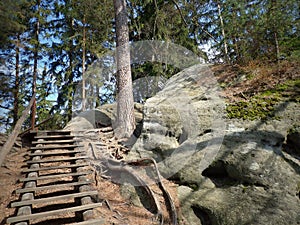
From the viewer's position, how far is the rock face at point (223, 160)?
3.16 m

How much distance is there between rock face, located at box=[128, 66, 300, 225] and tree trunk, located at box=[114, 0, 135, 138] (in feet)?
3.09

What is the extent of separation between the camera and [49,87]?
14.9 m

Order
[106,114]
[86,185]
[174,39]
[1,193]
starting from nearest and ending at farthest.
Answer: [86,185]
[1,193]
[106,114]
[174,39]

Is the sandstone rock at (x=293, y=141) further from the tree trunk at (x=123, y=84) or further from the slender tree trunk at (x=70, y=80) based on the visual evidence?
the slender tree trunk at (x=70, y=80)

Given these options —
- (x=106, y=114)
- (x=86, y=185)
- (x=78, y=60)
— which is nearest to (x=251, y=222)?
(x=86, y=185)

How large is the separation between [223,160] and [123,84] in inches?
160

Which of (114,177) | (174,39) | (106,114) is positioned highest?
(174,39)

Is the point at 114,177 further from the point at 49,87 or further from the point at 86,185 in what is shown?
the point at 49,87

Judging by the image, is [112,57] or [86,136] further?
[112,57]

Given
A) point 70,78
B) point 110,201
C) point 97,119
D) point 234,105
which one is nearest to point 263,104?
point 234,105

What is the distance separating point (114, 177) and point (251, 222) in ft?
9.77

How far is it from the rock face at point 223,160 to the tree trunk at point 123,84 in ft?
3.09

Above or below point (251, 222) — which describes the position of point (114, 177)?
above

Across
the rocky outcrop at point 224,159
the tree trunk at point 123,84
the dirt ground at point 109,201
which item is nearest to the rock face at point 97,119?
the tree trunk at point 123,84
